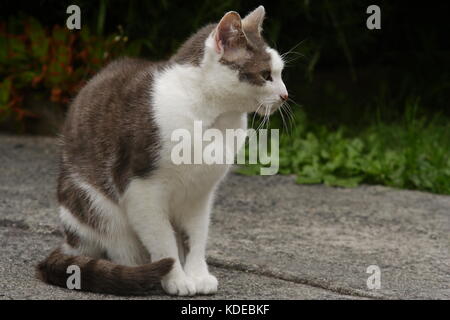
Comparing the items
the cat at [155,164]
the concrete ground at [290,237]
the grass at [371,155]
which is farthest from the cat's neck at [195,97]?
the grass at [371,155]

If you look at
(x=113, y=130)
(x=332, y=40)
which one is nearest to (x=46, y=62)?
(x=332, y=40)

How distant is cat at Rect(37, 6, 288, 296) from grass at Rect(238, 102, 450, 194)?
1.90m

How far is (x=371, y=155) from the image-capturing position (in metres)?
5.12

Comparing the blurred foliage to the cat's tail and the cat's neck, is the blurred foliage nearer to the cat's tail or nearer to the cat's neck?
the cat's neck

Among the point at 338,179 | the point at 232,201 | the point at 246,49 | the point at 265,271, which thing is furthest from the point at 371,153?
the point at 246,49

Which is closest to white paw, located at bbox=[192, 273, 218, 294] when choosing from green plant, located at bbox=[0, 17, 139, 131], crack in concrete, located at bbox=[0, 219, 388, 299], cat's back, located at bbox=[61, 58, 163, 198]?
crack in concrete, located at bbox=[0, 219, 388, 299]

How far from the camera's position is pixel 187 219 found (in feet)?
10.2

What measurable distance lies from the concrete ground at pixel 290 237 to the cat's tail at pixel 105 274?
4 centimetres

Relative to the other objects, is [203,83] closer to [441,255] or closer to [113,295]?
[113,295]

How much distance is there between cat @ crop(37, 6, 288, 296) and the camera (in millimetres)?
2895

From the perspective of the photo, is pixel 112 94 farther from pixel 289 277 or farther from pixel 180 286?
pixel 289 277

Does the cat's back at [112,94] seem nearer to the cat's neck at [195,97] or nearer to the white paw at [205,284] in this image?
the cat's neck at [195,97]

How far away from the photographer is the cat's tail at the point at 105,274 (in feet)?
9.29

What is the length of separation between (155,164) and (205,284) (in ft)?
1.64
